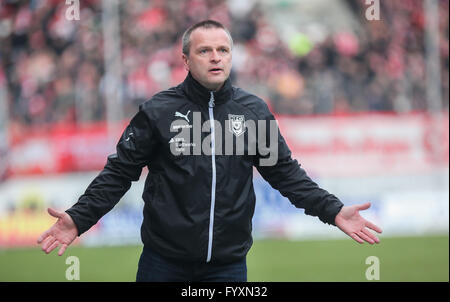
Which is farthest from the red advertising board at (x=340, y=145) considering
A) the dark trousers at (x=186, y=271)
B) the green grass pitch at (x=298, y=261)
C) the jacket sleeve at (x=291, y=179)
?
the dark trousers at (x=186, y=271)

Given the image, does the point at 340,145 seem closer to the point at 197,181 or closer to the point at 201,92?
the point at 201,92

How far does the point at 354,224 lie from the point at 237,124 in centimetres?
94

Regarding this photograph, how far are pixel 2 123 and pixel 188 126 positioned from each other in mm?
9877

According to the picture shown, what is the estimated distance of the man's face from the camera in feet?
14.3

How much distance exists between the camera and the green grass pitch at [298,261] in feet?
30.6

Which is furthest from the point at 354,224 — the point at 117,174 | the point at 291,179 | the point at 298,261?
the point at 298,261

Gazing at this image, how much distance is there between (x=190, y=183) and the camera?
4.21 metres

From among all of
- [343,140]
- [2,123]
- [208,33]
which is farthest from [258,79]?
[208,33]

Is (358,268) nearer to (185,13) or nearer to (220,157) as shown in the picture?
(220,157)

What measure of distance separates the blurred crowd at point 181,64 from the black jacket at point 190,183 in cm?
885

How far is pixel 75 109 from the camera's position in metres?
13.4

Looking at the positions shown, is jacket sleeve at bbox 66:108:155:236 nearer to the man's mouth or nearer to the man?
the man

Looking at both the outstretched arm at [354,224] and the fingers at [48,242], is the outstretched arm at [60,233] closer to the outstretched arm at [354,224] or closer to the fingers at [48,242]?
the fingers at [48,242]

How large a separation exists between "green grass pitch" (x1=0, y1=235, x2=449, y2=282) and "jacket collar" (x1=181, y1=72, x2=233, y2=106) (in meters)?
5.04
